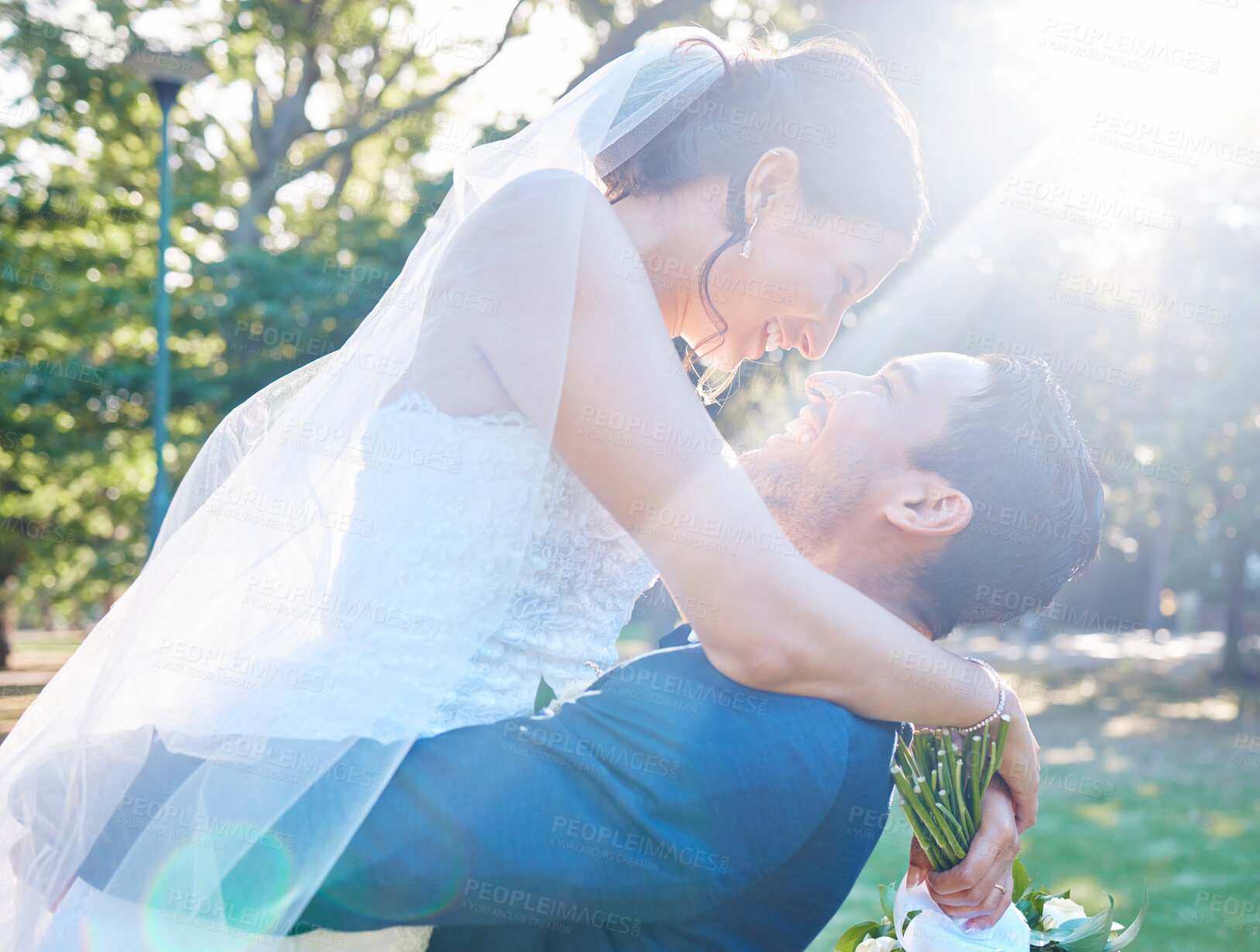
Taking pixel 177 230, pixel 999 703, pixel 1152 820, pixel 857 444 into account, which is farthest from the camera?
pixel 177 230

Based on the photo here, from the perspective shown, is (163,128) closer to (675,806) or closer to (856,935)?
(856,935)

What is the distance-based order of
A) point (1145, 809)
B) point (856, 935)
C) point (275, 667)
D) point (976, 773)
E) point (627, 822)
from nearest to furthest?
1. point (627, 822)
2. point (275, 667)
3. point (976, 773)
4. point (856, 935)
5. point (1145, 809)

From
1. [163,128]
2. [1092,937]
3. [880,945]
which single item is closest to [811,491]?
[880,945]

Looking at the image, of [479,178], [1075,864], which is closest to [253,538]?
[479,178]

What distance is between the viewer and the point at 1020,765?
→ 80.0 inches

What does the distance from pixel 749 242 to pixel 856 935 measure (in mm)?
1668

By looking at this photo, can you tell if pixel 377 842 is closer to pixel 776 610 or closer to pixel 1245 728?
pixel 776 610

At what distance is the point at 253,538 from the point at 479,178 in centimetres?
97

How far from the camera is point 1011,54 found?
1155 centimetres

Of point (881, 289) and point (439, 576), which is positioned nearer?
point (439, 576)

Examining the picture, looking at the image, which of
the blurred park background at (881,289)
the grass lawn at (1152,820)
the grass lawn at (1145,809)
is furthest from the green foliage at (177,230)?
the grass lawn at (1152,820)

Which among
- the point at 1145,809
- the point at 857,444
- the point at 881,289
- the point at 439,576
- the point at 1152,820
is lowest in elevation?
the point at 1145,809

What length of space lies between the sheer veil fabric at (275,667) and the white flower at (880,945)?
116 centimetres

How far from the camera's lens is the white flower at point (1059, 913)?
2287mm
